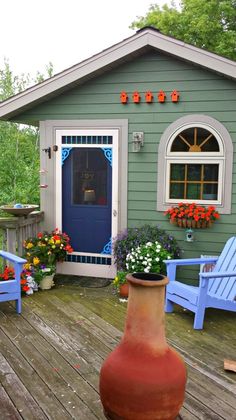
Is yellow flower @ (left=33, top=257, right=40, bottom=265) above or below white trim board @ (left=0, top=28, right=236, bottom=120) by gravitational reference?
below

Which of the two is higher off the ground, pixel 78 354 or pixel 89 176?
pixel 89 176

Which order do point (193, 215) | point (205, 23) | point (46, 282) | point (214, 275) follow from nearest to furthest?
1. point (214, 275)
2. point (193, 215)
3. point (46, 282)
4. point (205, 23)

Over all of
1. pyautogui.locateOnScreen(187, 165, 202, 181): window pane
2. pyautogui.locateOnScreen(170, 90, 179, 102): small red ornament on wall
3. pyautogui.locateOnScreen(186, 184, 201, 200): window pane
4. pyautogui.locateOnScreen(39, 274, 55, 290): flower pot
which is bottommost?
pyautogui.locateOnScreen(39, 274, 55, 290): flower pot

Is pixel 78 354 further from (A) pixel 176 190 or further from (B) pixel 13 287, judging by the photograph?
(A) pixel 176 190

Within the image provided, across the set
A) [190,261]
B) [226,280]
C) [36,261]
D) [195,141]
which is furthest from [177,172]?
[36,261]

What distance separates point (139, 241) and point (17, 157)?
25.3ft

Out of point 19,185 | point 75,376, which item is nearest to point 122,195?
point 75,376

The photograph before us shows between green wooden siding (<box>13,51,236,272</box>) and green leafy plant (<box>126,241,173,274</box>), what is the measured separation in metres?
0.51

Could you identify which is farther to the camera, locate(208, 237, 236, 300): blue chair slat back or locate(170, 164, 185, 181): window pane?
locate(170, 164, 185, 181): window pane

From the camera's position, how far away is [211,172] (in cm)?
489

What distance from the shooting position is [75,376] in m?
2.92

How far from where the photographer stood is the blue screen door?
17.3ft

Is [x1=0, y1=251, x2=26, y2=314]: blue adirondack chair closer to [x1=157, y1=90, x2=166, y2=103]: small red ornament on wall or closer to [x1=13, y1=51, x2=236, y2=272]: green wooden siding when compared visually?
[x1=13, y1=51, x2=236, y2=272]: green wooden siding

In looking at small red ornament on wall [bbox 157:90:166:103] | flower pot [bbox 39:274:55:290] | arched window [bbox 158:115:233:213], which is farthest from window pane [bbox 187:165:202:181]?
flower pot [bbox 39:274:55:290]
